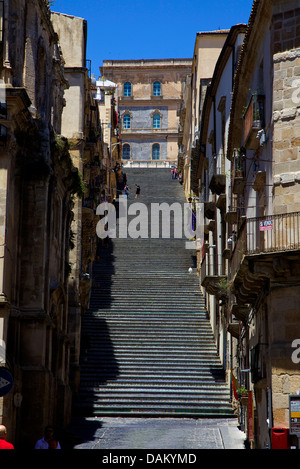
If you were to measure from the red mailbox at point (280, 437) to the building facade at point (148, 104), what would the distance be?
81236mm

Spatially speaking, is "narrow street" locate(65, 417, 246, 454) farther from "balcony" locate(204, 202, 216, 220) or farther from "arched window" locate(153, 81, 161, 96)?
"arched window" locate(153, 81, 161, 96)

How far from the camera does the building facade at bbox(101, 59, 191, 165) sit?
99.7 m

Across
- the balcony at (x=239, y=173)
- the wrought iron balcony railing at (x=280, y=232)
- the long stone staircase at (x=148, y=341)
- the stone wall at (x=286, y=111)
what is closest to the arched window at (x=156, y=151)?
the long stone staircase at (x=148, y=341)

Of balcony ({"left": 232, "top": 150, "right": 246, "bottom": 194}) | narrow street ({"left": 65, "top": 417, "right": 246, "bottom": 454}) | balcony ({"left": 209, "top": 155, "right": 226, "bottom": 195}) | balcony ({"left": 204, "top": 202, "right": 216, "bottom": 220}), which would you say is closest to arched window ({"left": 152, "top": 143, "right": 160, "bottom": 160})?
balcony ({"left": 204, "top": 202, "right": 216, "bottom": 220})

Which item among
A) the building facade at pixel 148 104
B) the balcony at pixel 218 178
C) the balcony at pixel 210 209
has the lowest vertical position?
the balcony at pixel 210 209

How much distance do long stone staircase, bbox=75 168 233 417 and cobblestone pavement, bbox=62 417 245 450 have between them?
3.77 ft

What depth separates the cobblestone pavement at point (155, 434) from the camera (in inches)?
915

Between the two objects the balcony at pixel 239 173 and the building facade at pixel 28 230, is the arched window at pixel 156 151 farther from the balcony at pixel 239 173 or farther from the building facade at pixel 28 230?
the balcony at pixel 239 173

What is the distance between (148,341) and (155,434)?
1017 cm

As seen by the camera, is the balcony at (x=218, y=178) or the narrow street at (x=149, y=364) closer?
the narrow street at (x=149, y=364)

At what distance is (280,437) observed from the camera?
53.9ft

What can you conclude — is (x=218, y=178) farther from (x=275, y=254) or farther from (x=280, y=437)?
(x=280, y=437)
